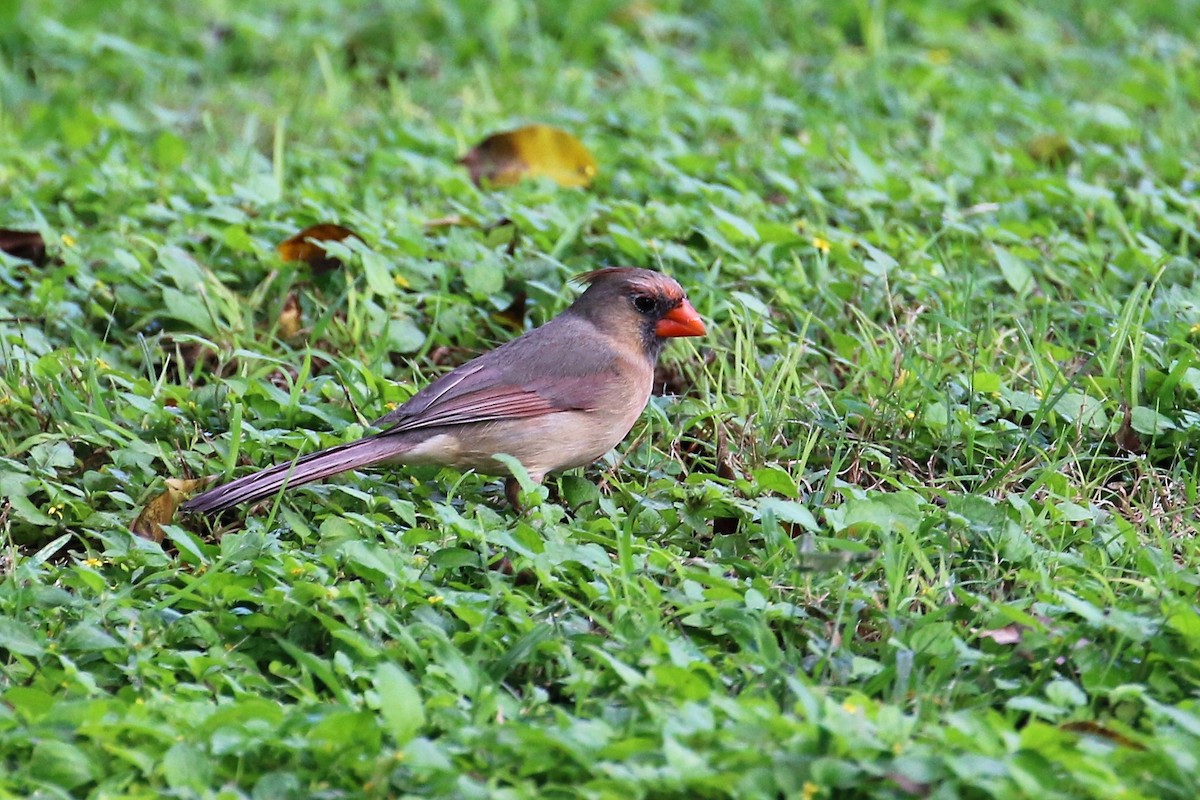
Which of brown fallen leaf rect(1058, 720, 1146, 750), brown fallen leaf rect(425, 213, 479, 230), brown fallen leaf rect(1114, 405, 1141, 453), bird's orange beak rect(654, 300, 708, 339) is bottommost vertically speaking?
brown fallen leaf rect(1114, 405, 1141, 453)

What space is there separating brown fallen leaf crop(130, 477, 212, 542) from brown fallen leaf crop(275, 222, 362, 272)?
1.33 m

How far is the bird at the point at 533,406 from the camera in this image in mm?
4012

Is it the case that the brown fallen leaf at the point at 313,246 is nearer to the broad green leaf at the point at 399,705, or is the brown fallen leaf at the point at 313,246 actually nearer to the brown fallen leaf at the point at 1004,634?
the broad green leaf at the point at 399,705

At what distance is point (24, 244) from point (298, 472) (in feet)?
6.27

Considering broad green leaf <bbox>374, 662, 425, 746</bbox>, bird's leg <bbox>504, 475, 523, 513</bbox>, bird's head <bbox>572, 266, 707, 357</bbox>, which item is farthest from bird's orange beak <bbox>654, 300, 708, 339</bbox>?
broad green leaf <bbox>374, 662, 425, 746</bbox>

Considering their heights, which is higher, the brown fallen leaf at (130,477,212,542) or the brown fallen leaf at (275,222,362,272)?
the brown fallen leaf at (275,222,362,272)

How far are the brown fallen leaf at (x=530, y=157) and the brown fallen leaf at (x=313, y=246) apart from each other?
99 cm

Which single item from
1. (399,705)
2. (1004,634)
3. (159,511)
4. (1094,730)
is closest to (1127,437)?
(1004,634)

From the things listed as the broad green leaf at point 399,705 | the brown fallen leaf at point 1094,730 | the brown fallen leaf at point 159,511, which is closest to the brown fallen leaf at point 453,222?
the brown fallen leaf at point 159,511

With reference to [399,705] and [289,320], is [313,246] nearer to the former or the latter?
[289,320]

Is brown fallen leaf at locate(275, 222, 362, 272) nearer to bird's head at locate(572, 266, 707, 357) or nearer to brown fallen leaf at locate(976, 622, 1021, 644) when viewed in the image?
bird's head at locate(572, 266, 707, 357)

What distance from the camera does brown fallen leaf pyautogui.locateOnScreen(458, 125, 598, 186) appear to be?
20.0 feet

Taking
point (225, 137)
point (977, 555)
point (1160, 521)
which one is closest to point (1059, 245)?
point (1160, 521)

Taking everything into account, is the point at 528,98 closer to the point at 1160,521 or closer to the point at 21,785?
the point at 1160,521
